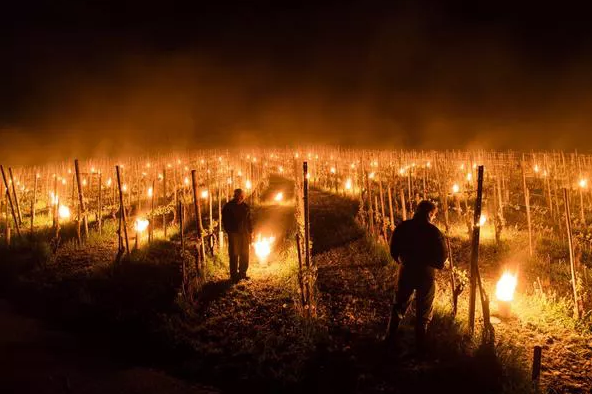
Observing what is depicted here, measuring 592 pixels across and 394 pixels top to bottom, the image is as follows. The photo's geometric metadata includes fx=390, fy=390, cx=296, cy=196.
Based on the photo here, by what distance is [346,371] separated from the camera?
4.89m

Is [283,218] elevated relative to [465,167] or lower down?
lower down

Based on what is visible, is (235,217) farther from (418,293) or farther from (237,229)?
(418,293)

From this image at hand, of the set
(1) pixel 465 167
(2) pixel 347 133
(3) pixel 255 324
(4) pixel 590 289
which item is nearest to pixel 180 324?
(3) pixel 255 324

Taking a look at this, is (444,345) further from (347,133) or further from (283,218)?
(347,133)

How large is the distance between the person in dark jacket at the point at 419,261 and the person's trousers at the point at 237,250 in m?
3.38

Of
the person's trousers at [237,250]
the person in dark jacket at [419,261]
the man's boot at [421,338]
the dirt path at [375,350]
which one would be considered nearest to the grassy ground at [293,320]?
the dirt path at [375,350]

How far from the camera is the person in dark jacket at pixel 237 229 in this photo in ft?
24.6

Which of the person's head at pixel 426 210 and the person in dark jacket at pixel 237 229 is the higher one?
the person's head at pixel 426 210

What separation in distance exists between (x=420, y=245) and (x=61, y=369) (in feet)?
17.9

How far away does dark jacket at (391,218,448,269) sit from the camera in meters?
4.87

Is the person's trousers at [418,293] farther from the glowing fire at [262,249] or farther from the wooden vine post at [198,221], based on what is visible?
the glowing fire at [262,249]

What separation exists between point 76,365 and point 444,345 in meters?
5.37

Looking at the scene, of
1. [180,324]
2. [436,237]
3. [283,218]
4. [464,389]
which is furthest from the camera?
[283,218]

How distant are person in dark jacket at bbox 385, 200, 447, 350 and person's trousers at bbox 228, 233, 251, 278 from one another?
338 cm
